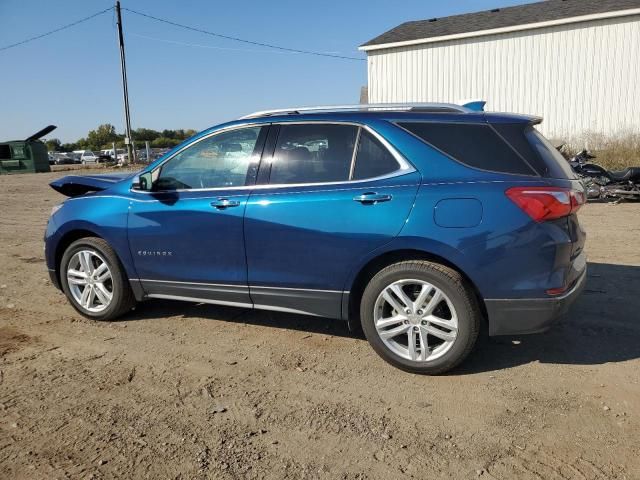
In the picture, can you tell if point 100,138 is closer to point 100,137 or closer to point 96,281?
point 100,137

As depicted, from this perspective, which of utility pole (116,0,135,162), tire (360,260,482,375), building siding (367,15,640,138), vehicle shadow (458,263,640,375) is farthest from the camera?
utility pole (116,0,135,162)

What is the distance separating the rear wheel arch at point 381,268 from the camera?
363 cm

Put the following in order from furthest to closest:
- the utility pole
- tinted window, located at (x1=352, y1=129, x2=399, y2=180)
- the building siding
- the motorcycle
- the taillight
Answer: the utility pole, the building siding, the motorcycle, tinted window, located at (x1=352, y1=129, x2=399, y2=180), the taillight

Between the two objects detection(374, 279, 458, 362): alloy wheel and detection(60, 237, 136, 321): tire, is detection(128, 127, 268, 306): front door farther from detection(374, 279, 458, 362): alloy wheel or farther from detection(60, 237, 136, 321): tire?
detection(374, 279, 458, 362): alloy wheel

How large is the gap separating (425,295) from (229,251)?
1580mm

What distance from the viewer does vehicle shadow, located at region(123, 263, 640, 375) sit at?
3.99 metres

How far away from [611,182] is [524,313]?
10.3m

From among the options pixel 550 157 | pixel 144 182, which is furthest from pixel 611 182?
pixel 144 182

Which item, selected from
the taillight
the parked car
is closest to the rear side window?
the taillight

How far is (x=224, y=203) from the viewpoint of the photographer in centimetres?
426

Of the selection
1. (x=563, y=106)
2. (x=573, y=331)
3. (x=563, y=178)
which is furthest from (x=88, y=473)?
(x=563, y=106)

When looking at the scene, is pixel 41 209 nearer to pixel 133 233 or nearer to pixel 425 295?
pixel 133 233

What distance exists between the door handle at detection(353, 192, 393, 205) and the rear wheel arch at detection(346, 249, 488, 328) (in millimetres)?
362

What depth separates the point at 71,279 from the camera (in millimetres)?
5105
